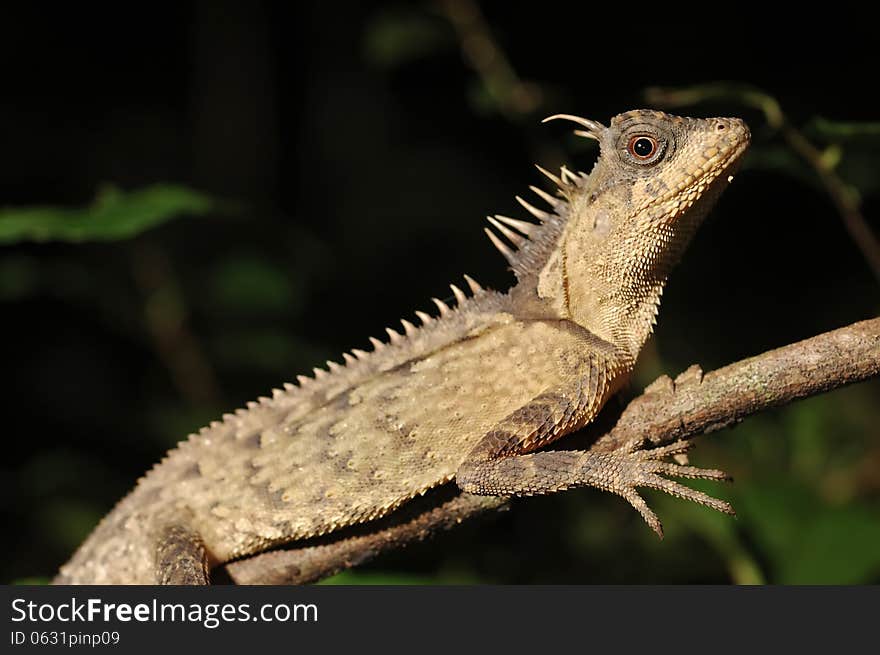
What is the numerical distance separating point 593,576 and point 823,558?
1788 millimetres

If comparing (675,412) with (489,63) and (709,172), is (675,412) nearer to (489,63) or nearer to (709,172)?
(709,172)

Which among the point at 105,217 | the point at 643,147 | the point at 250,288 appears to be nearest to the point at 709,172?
the point at 643,147

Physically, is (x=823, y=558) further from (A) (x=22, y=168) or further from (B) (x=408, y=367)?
(A) (x=22, y=168)

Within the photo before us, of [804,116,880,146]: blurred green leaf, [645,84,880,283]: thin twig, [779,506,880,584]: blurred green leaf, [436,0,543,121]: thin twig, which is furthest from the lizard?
[436,0,543,121]: thin twig

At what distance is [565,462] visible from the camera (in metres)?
3.31

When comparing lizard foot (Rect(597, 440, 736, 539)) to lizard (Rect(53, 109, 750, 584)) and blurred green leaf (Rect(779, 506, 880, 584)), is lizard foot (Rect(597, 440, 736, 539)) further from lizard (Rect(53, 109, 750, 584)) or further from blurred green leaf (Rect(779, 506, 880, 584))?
blurred green leaf (Rect(779, 506, 880, 584))

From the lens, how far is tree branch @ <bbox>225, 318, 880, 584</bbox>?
2.90 meters

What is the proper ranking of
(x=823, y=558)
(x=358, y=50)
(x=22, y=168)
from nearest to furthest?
(x=823, y=558)
(x=22, y=168)
(x=358, y=50)

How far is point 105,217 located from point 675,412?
2507 mm

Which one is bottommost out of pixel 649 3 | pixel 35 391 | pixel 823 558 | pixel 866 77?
pixel 823 558

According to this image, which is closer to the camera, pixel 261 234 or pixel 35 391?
pixel 261 234

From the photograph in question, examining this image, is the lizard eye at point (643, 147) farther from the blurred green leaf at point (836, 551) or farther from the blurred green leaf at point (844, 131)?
the blurred green leaf at point (836, 551)

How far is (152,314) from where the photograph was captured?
616 cm

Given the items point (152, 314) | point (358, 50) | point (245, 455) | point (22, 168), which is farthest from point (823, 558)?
point (358, 50)
